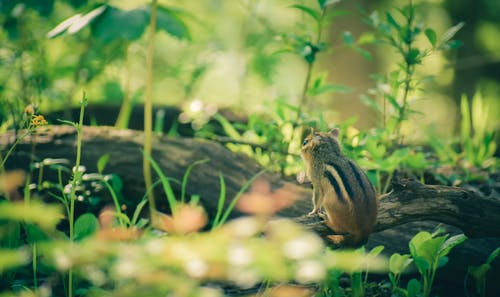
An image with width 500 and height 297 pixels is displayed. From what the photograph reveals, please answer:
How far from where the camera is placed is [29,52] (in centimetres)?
450

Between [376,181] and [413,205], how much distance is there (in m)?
0.80

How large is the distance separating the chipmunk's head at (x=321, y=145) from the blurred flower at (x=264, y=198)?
14.3 inches

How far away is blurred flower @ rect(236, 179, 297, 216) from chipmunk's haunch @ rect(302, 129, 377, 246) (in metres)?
0.39

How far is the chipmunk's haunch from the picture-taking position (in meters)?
2.11

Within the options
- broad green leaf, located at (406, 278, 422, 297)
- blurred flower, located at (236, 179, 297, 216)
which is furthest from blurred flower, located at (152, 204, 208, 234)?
broad green leaf, located at (406, 278, 422, 297)

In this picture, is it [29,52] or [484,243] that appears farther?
[29,52]

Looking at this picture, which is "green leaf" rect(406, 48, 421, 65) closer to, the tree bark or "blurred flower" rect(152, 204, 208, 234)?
the tree bark

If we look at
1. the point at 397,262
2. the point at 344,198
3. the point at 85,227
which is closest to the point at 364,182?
the point at 344,198

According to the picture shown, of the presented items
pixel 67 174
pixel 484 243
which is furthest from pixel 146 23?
pixel 484 243

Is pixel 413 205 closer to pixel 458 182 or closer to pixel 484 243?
pixel 484 243

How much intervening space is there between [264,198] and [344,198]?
93cm

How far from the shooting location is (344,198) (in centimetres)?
217

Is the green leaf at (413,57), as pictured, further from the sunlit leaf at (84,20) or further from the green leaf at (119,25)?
the sunlit leaf at (84,20)

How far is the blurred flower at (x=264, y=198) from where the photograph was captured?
2.94 m
